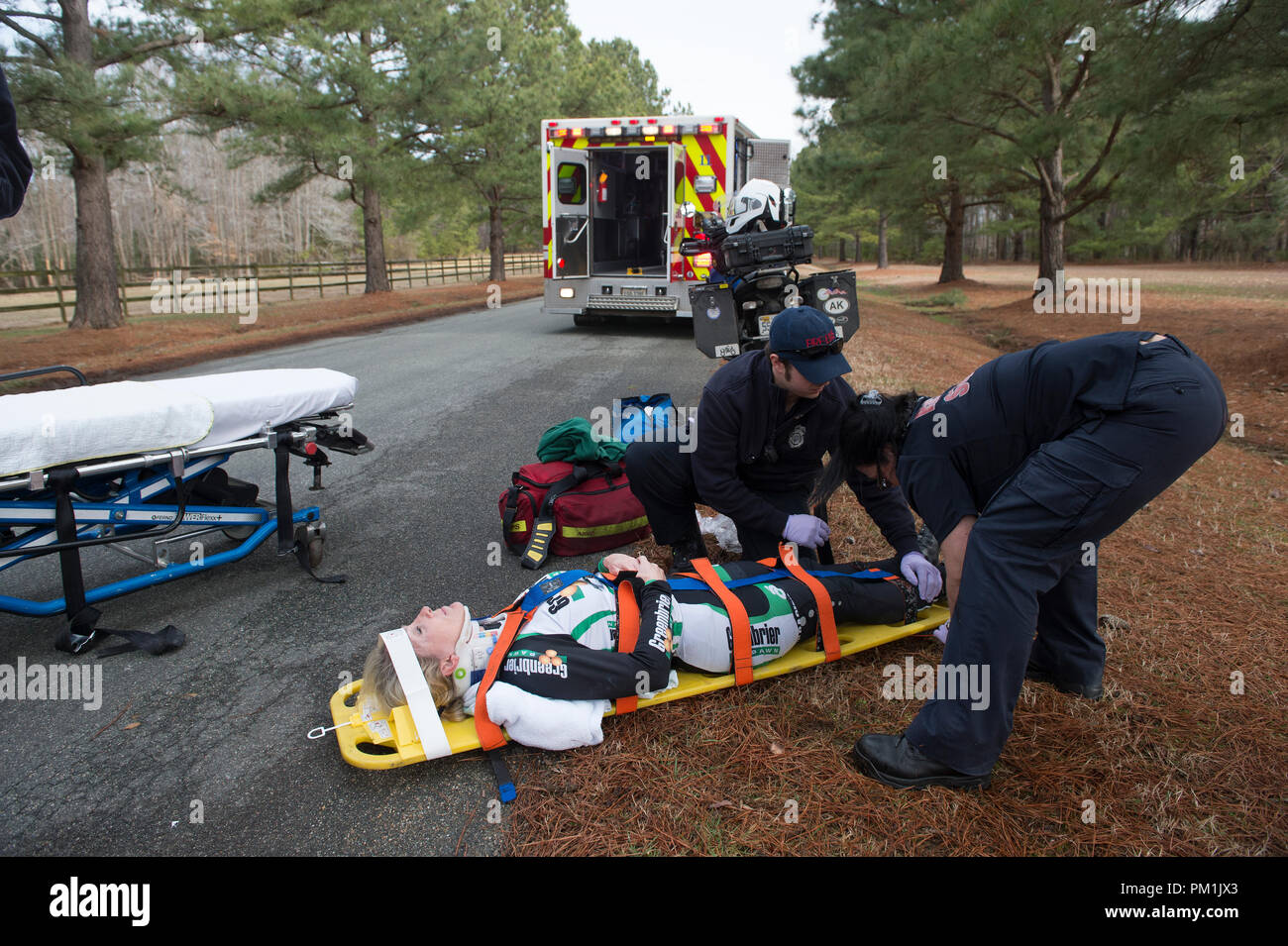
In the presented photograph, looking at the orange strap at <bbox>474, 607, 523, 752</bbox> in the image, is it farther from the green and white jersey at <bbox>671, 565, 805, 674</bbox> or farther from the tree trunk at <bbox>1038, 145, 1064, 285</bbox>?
the tree trunk at <bbox>1038, 145, 1064, 285</bbox>

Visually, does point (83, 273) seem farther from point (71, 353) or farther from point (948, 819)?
point (948, 819)

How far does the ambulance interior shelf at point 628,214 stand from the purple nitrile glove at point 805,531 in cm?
929

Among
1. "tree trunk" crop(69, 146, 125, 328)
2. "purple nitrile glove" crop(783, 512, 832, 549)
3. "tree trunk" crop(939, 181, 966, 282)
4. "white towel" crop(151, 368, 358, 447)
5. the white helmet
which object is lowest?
"purple nitrile glove" crop(783, 512, 832, 549)

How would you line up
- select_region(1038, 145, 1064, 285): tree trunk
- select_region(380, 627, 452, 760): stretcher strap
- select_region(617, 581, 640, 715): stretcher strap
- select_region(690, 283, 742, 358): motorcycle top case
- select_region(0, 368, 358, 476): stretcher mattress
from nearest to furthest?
select_region(380, 627, 452, 760): stretcher strap
select_region(617, 581, 640, 715): stretcher strap
select_region(0, 368, 358, 476): stretcher mattress
select_region(690, 283, 742, 358): motorcycle top case
select_region(1038, 145, 1064, 285): tree trunk

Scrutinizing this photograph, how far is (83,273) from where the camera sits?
45.5 ft

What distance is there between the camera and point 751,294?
214 inches

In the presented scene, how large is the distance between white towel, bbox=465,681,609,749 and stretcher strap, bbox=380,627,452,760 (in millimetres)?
175

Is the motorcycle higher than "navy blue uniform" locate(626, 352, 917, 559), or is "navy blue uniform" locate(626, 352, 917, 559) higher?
the motorcycle

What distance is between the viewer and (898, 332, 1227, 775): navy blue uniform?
2.10m

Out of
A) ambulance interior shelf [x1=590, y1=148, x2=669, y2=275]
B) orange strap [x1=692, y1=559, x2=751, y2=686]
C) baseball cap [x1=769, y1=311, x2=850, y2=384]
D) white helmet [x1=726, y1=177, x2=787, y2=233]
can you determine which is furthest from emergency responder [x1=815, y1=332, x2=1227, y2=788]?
ambulance interior shelf [x1=590, y1=148, x2=669, y2=275]

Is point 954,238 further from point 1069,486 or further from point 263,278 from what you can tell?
point 1069,486

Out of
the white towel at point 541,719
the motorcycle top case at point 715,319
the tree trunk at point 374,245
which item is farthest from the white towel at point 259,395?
the tree trunk at point 374,245

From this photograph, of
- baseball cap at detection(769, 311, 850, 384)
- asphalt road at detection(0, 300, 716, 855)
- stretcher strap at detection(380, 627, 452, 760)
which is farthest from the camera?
baseball cap at detection(769, 311, 850, 384)

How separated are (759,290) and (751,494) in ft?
7.85
